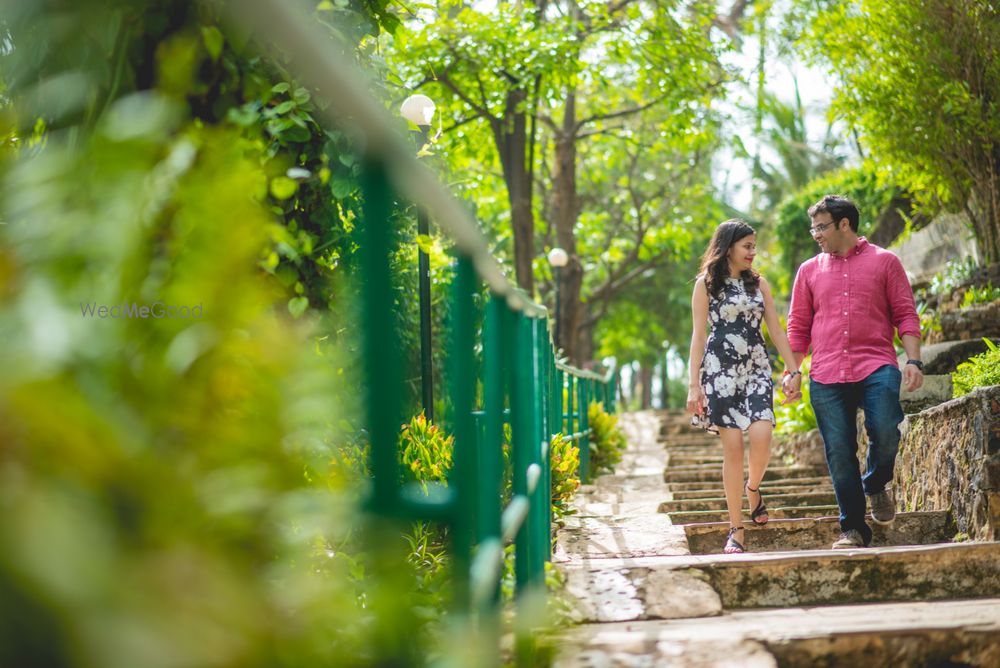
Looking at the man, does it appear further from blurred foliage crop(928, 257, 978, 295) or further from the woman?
blurred foliage crop(928, 257, 978, 295)

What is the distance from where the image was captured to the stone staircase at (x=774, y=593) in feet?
8.13

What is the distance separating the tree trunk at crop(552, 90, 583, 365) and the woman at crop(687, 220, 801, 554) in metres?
9.72

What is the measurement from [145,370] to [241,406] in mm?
241

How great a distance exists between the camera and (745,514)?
16.1ft

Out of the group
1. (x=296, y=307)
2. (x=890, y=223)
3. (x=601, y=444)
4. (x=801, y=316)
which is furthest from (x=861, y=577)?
(x=890, y=223)

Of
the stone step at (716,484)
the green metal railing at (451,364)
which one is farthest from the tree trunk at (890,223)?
the green metal railing at (451,364)

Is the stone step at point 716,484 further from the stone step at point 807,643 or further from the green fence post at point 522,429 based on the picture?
the green fence post at point 522,429

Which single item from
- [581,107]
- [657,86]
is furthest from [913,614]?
[581,107]

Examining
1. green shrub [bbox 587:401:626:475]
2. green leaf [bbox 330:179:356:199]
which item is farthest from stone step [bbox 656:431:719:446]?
green leaf [bbox 330:179:356:199]

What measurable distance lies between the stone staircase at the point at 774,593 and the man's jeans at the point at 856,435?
273 millimetres

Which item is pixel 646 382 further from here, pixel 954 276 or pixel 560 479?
pixel 560 479

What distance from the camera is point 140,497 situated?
0.67 metres

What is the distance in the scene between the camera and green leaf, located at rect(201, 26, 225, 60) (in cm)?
222

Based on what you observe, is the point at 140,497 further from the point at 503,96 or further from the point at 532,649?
the point at 503,96
